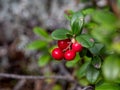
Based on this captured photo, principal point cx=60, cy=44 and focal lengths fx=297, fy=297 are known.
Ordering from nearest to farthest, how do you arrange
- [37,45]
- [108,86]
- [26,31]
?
1. [108,86]
2. [37,45]
3. [26,31]

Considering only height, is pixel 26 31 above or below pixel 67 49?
below

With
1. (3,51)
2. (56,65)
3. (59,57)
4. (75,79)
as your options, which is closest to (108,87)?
(59,57)

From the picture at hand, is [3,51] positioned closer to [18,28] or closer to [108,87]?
[18,28]

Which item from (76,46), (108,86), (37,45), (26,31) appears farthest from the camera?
(26,31)

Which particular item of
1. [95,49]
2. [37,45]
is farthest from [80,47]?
[37,45]

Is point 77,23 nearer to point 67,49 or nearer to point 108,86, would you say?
point 67,49

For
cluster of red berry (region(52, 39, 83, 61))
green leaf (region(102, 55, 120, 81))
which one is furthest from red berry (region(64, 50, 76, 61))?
green leaf (region(102, 55, 120, 81))
